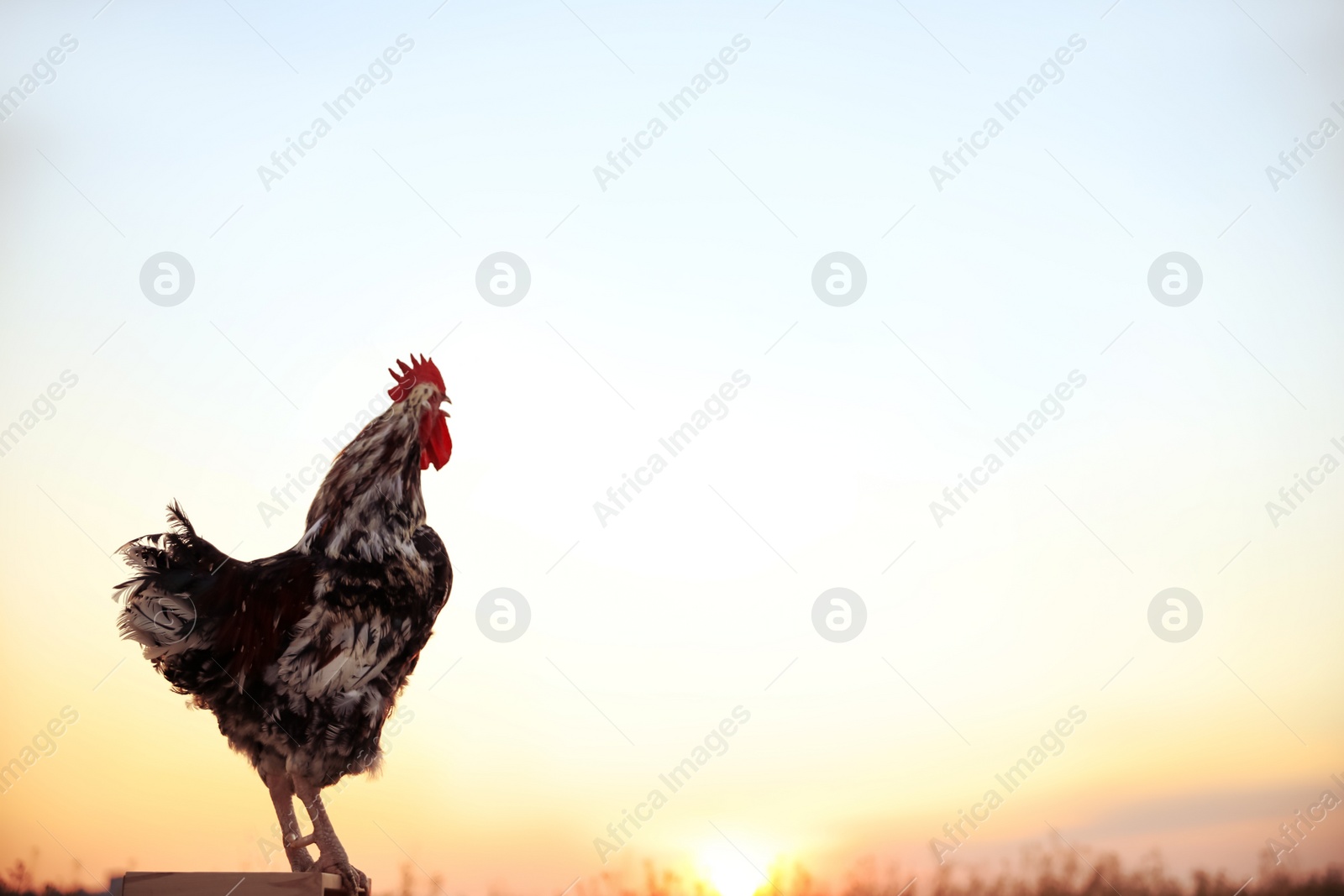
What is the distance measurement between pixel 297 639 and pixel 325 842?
37.8 inches

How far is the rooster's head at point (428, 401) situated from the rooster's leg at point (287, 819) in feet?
5.54

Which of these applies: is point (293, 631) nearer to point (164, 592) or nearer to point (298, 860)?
point (164, 592)

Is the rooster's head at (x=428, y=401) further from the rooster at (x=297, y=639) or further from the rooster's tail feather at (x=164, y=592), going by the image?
the rooster's tail feather at (x=164, y=592)

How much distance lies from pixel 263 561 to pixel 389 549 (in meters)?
0.61

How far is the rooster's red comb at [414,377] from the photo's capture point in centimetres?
510

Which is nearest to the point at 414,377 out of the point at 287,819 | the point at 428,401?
the point at 428,401

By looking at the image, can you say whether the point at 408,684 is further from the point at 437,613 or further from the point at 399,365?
the point at 399,365

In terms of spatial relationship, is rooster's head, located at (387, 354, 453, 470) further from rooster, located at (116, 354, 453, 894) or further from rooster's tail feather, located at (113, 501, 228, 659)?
rooster's tail feather, located at (113, 501, 228, 659)

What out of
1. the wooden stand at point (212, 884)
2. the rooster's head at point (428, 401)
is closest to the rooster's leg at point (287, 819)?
the wooden stand at point (212, 884)

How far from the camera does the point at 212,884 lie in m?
3.72

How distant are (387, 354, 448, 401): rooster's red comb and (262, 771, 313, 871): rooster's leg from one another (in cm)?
201

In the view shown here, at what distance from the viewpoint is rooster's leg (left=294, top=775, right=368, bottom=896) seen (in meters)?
4.27

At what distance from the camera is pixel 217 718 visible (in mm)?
4348

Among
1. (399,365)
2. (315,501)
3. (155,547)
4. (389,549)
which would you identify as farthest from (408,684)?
(399,365)
